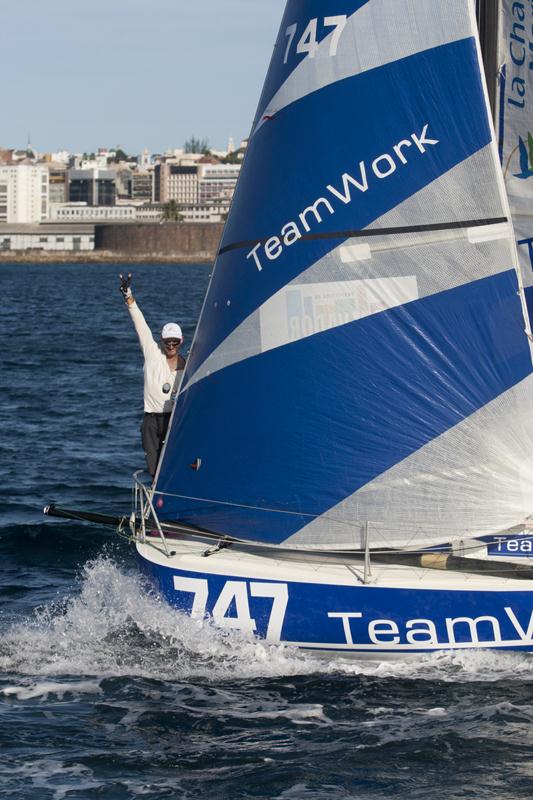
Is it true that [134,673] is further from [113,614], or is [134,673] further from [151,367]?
[151,367]

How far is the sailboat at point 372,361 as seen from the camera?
8500 mm

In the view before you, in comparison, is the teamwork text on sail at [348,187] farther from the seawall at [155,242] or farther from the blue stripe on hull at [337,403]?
the seawall at [155,242]

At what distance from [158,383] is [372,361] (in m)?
1.71

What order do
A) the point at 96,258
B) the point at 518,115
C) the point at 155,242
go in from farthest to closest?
the point at 96,258
the point at 155,242
the point at 518,115

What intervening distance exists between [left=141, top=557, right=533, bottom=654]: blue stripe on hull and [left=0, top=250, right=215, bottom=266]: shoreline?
371 ft

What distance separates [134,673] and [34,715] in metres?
0.78

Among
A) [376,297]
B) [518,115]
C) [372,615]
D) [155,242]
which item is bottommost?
[372,615]

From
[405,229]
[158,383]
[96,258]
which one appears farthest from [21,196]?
[405,229]

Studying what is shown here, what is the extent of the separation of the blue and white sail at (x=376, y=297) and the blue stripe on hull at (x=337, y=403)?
0.01 meters

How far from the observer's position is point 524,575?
8820 mm

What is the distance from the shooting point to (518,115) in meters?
9.59

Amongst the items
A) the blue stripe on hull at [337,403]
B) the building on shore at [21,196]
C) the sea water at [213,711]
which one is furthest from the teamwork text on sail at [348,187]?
the building on shore at [21,196]

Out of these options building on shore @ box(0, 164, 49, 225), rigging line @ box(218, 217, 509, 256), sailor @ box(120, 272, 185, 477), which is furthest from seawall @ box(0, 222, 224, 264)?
rigging line @ box(218, 217, 509, 256)

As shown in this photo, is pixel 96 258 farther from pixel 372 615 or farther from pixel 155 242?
pixel 372 615
